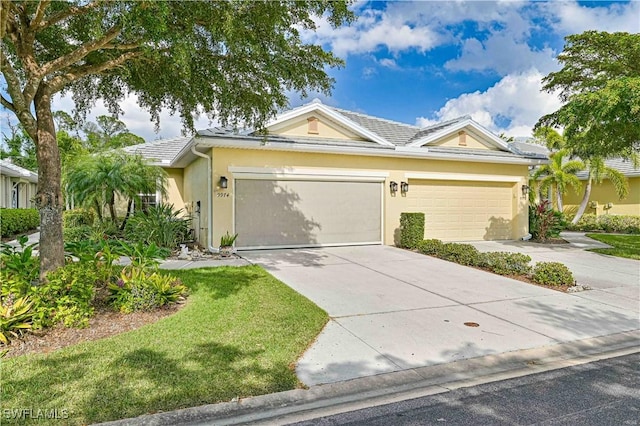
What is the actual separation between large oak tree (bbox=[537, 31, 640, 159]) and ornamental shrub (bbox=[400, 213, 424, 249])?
492 centimetres

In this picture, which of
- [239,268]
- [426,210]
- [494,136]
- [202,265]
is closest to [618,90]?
[494,136]

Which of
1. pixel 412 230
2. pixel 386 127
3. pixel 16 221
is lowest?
pixel 412 230

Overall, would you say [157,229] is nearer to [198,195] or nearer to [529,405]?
[198,195]

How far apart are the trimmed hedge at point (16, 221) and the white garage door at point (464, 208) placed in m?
13.7

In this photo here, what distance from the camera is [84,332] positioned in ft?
15.5

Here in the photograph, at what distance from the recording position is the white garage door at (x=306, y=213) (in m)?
11.6

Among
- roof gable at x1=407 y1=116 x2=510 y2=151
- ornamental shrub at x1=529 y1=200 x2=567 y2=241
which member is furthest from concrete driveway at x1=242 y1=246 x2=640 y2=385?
ornamental shrub at x1=529 y1=200 x2=567 y2=241

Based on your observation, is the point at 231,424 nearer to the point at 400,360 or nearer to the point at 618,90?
the point at 400,360

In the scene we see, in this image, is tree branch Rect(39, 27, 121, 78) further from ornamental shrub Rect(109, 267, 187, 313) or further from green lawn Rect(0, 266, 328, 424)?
green lawn Rect(0, 266, 328, 424)

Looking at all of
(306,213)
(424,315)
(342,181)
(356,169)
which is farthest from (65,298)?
(356,169)

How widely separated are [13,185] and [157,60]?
21.4 m

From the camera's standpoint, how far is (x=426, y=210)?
1397 cm

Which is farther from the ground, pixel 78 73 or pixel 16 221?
pixel 78 73

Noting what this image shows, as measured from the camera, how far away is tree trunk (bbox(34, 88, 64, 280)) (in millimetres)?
5348
